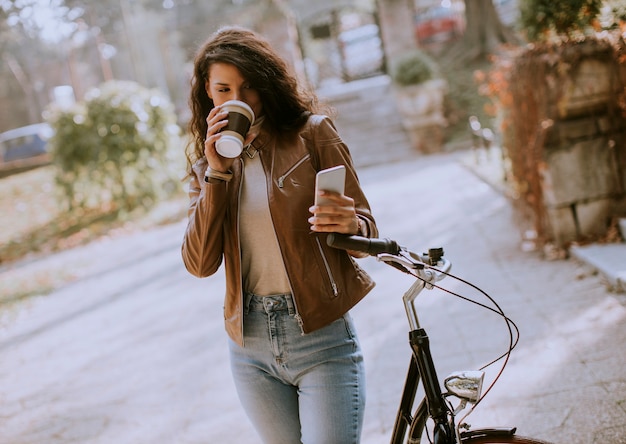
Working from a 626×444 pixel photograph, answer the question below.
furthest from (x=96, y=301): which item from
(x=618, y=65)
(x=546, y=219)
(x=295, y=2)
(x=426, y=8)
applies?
(x=426, y=8)

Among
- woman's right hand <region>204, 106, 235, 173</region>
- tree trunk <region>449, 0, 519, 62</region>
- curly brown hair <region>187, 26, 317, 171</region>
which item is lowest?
woman's right hand <region>204, 106, 235, 173</region>

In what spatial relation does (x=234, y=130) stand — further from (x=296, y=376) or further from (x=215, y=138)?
(x=296, y=376)

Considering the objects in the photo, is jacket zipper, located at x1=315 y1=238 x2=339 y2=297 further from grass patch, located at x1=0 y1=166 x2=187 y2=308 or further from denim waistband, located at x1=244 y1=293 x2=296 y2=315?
grass patch, located at x1=0 y1=166 x2=187 y2=308

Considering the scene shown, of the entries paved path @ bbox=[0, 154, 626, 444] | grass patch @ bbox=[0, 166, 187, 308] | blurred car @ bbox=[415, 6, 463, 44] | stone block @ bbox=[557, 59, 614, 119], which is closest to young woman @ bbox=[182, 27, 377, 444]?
paved path @ bbox=[0, 154, 626, 444]

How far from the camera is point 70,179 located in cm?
1329

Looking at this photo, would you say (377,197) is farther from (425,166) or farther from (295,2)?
(295,2)

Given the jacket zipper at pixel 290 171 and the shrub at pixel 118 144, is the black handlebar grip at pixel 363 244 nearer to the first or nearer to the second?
the jacket zipper at pixel 290 171

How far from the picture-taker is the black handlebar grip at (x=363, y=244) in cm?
160

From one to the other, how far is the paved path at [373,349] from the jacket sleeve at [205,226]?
190cm

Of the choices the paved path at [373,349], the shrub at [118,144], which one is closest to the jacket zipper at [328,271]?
the paved path at [373,349]

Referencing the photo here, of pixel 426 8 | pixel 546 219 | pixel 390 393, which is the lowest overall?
pixel 390 393

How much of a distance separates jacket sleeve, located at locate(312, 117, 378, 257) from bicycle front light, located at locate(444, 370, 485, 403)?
1.50 feet

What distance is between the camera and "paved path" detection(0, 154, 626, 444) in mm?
3453

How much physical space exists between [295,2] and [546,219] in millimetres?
18670
